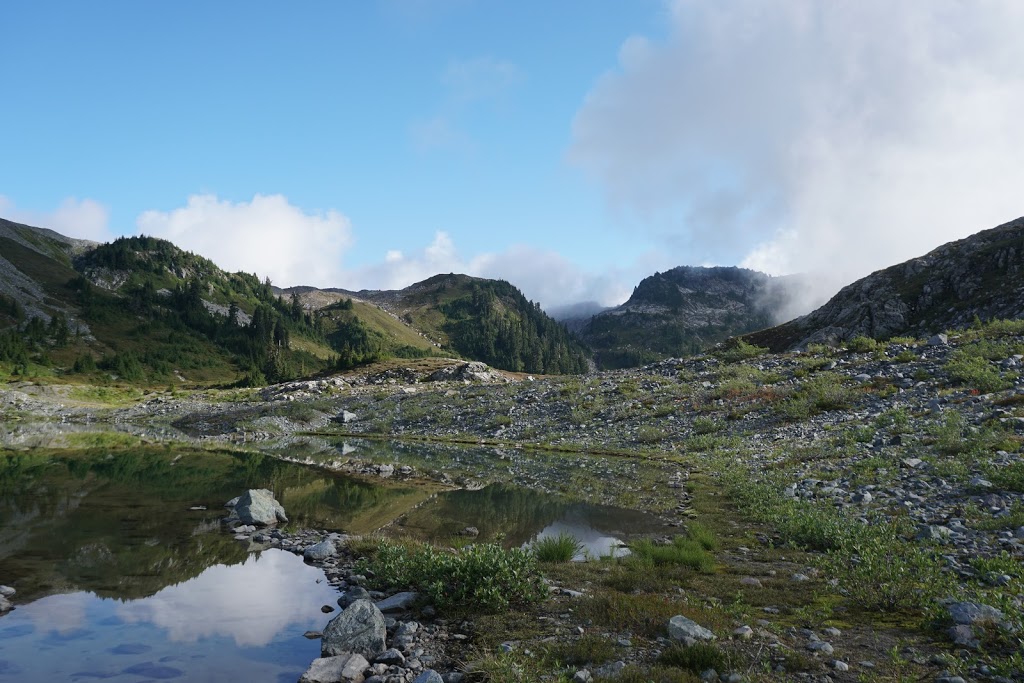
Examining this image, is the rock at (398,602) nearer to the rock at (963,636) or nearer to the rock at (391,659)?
the rock at (391,659)

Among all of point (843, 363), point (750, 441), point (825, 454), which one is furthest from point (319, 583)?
point (843, 363)

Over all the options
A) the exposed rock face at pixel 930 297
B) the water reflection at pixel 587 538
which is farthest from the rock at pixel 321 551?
the exposed rock face at pixel 930 297

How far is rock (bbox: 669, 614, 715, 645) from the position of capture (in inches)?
287

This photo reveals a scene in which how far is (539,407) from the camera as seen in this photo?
157ft

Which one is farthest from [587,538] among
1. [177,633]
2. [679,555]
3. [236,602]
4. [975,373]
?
[975,373]

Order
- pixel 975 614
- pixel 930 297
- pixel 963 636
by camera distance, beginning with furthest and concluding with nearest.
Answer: pixel 930 297 → pixel 975 614 → pixel 963 636

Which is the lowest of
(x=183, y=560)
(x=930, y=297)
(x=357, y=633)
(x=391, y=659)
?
(x=183, y=560)

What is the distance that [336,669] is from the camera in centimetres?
747

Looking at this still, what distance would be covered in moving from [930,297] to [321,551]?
84.9 metres

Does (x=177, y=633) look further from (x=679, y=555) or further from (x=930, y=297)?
(x=930, y=297)

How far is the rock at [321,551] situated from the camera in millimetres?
13305

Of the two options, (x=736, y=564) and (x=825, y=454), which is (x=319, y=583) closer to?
(x=736, y=564)

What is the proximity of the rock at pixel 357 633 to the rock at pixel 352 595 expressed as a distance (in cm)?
173

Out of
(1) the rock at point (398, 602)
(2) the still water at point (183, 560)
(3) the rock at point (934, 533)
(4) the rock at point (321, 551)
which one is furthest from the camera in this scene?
(4) the rock at point (321, 551)
